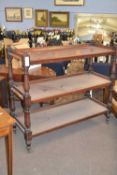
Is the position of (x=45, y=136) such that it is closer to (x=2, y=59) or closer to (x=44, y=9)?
(x=2, y=59)

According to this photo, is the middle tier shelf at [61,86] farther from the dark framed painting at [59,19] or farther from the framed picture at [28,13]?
the framed picture at [28,13]

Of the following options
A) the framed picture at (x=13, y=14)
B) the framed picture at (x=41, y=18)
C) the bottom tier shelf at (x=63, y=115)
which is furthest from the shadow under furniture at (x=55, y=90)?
the framed picture at (x=13, y=14)

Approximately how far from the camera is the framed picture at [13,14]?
5.28 meters

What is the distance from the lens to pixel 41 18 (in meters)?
5.24

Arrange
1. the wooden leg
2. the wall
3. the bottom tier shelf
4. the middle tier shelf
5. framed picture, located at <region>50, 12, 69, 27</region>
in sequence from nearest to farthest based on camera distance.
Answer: the wooden leg, the middle tier shelf, the bottom tier shelf, the wall, framed picture, located at <region>50, 12, 69, 27</region>

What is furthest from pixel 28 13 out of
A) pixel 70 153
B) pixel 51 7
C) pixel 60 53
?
pixel 70 153

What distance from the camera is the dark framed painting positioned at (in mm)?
5109

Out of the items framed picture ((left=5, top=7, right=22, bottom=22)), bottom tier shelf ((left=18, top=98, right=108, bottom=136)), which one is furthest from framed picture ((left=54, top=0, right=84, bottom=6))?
bottom tier shelf ((left=18, top=98, right=108, bottom=136))

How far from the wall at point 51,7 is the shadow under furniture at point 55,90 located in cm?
214

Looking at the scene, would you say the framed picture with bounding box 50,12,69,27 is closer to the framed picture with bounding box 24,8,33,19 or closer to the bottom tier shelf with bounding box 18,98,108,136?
the framed picture with bounding box 24,8,33,19

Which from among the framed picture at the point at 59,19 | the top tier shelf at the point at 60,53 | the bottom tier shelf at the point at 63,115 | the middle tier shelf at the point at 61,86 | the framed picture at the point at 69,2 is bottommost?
the bottom tier shelf at the point at 63,115

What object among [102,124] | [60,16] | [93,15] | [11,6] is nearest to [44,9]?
[60,16]

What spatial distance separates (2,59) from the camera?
3.79 metres

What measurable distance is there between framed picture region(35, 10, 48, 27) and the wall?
0.30ft
